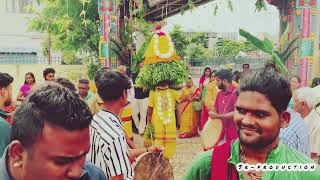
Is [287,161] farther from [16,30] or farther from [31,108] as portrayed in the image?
[16,30]

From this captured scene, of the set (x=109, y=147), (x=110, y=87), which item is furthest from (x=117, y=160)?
(x=110, y=87)

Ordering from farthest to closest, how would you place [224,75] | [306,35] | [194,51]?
1. [194,51]
2. [306,35]
3. [224,75]

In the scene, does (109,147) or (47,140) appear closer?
(47,140)

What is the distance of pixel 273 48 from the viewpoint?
28.0 feet

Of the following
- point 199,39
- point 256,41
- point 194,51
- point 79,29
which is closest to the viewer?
point 256,41

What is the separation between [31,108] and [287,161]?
98 centimetres

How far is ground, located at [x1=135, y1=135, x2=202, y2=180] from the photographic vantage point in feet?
22.0

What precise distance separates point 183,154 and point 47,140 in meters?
6.59

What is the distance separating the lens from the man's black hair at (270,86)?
5.95ft

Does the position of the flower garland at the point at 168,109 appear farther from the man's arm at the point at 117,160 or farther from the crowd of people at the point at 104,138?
the man's arm at the point at 117,160

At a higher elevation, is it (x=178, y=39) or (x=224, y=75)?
(x=178, y=39)

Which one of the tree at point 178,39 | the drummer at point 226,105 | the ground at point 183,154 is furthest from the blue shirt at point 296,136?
the tree at point 178,39

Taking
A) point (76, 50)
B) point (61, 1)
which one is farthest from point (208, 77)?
point (61, 1)

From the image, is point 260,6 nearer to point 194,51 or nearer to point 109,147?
point 109,147
